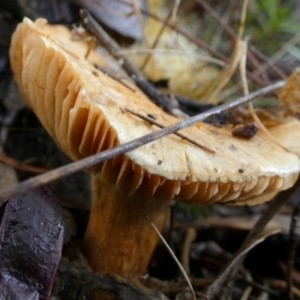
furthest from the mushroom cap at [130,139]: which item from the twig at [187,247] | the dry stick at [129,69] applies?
the twig at [187,247]

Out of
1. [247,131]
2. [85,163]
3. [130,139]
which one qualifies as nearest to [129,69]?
[247,131]

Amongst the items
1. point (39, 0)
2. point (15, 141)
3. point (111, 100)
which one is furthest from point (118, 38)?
point (111, 100)

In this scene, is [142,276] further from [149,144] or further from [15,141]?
[15,141]

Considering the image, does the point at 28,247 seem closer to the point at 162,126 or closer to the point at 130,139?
the point at 130,139

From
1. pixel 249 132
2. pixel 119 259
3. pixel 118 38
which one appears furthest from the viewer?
pixel 118 38

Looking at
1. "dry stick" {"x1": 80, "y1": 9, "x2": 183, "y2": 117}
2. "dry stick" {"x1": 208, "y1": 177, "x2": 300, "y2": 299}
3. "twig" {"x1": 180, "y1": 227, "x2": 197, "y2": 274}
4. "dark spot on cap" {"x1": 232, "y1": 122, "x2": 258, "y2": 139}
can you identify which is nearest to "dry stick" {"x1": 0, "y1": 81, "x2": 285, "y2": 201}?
"dark spot on cap" {"x1": 232, "y1": 122, "x2": 258, "y2": 139}

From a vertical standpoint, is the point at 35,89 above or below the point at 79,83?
below
